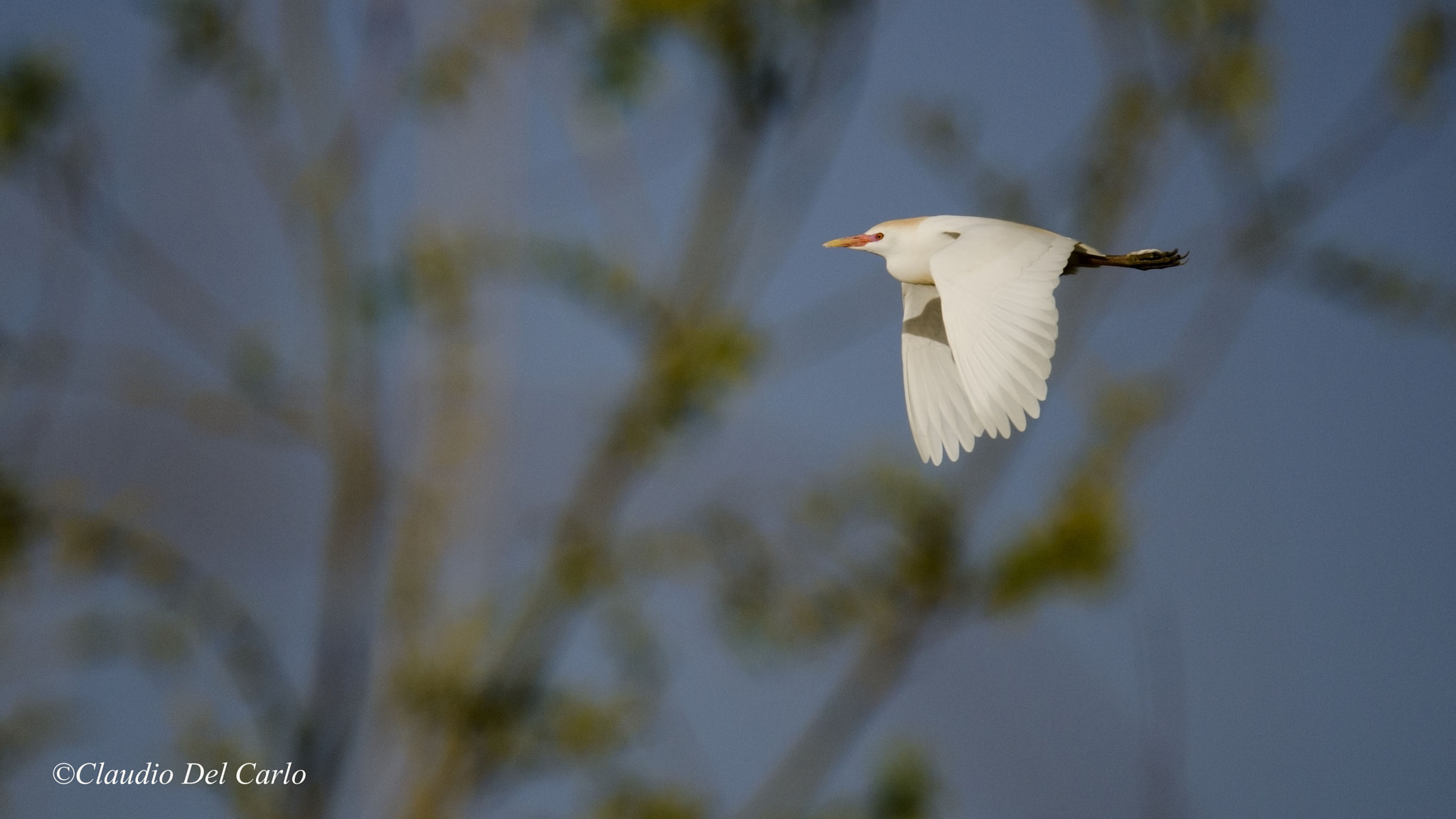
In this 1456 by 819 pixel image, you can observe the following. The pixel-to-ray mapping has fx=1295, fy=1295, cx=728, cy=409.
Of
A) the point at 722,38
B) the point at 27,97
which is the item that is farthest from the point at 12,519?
the point at 722,38

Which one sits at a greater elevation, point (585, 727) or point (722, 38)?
point (722, 38)

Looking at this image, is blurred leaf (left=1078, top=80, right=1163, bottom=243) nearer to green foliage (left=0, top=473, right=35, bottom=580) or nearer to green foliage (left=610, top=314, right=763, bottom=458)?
green foliage (left=610, top=314, right=763, bottom=458)

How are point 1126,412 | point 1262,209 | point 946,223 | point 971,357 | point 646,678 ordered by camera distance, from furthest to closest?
1. point 646,678
2. point 1262,209
3. point 1126,412
4. point 946,223
5. point 971,357

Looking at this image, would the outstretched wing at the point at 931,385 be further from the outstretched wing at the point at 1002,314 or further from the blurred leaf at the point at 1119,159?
the blurred leaf at the point at 1119,159

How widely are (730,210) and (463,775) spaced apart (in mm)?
1631

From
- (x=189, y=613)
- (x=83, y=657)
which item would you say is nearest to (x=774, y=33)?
(x=189, y=613)

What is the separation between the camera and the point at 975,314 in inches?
47.5

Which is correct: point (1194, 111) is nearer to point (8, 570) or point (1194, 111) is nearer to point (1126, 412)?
point (1126, 412)

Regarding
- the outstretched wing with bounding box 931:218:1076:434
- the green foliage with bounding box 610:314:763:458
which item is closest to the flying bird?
the outstretched wing with bounding box 931:218:1076:434

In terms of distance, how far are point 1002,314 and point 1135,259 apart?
0.96 feet

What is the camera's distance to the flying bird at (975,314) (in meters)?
1.12

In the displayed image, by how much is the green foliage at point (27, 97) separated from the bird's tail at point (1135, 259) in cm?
248

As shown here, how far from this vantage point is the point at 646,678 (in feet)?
11.0

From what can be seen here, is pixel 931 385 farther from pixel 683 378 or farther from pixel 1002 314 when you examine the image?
pixel 683 378
